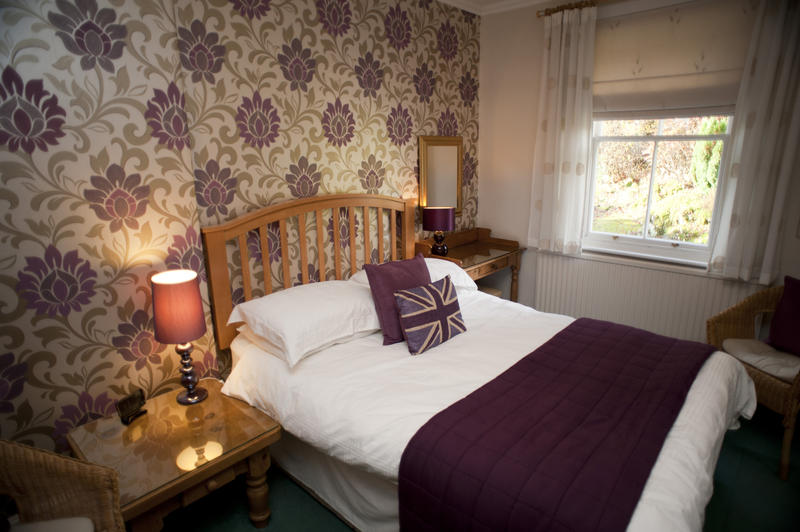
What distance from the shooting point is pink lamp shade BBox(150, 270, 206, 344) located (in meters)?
1.78

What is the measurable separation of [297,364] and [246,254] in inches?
26.7

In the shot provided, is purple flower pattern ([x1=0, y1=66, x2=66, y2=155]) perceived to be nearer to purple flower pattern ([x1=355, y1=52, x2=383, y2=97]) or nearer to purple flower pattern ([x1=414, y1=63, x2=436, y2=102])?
purple flower pattern ([x1=355, y1=52, x2=383, y2=97])

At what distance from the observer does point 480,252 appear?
142 inches

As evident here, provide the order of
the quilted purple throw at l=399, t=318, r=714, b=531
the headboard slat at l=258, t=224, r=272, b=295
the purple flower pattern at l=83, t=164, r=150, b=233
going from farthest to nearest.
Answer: the headboard slat at l=258, t=224, r=272, b=295 < the purple flower pattern at l=83, t=164, r=150, b=233 < the quilted purple throw at l=399, t=318, r=714, b=531

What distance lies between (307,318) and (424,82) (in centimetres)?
210

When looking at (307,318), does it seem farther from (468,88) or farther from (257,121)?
(468,88)

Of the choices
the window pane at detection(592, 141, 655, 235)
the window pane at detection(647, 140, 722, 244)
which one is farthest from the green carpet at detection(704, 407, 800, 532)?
the window pane at detection(592, 141, 655, 235)

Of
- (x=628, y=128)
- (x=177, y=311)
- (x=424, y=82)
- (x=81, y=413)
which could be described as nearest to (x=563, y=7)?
(x=628, y=128)

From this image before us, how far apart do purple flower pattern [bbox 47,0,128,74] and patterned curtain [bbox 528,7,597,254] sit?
9.21 ft

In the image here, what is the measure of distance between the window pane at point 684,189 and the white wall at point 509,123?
0.96 meters

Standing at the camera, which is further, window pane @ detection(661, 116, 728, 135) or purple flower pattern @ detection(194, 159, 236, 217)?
window pane @ detection(661, 116, 728, 135)

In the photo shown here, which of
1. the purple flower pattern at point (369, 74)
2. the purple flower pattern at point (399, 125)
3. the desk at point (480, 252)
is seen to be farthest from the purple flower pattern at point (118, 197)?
the desk at point (480, 252)

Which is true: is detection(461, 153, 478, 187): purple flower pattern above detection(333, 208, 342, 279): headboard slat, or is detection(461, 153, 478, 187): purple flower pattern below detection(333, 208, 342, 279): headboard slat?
above

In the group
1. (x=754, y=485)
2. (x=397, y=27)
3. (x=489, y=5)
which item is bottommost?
(x=754, y=485)
